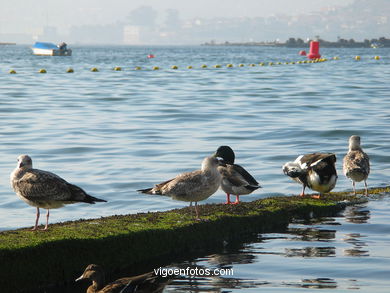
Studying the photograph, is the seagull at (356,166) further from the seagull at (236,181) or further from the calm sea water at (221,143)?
the seagull at (236,181)

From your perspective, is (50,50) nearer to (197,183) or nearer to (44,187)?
(197,183)

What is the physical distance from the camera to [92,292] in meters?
9.88

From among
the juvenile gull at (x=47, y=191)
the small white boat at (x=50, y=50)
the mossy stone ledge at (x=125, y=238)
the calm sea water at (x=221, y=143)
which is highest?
the juvenile gull at (x=47, y=191)

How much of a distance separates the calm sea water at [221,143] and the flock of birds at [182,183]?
1045 mm

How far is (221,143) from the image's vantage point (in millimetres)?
30266

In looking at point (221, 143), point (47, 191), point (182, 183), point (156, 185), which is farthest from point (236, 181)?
point (221, 143)

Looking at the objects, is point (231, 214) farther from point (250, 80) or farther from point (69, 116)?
point (250, 80)

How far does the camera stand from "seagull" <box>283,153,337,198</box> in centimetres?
1620

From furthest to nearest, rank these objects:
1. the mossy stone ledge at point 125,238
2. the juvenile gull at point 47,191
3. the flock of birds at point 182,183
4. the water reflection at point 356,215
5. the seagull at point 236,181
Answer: the water reflection at point 356,215 < the seagull at point 236,181 < the juvenile gull at point 47,191 < the mossy stone ledge at point 125,238 < the flock of birds at point 182,183

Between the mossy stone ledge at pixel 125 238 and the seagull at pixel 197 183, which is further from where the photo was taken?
the seagull at pixel 197 183

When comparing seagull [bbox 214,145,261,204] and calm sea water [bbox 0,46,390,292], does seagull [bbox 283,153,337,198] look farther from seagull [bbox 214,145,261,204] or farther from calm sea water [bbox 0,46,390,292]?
seagull [bbox 214,145,261,204]

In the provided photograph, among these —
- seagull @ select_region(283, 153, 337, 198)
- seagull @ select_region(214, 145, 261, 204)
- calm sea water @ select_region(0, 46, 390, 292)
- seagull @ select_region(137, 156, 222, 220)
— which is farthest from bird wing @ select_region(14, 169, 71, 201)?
seagull @ select_region(283, 153, 337, 198)

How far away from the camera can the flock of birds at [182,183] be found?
9.91m

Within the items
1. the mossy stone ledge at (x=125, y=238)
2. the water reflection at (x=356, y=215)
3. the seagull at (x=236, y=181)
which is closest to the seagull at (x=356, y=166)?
the water reflection at (x=356, y=215)
